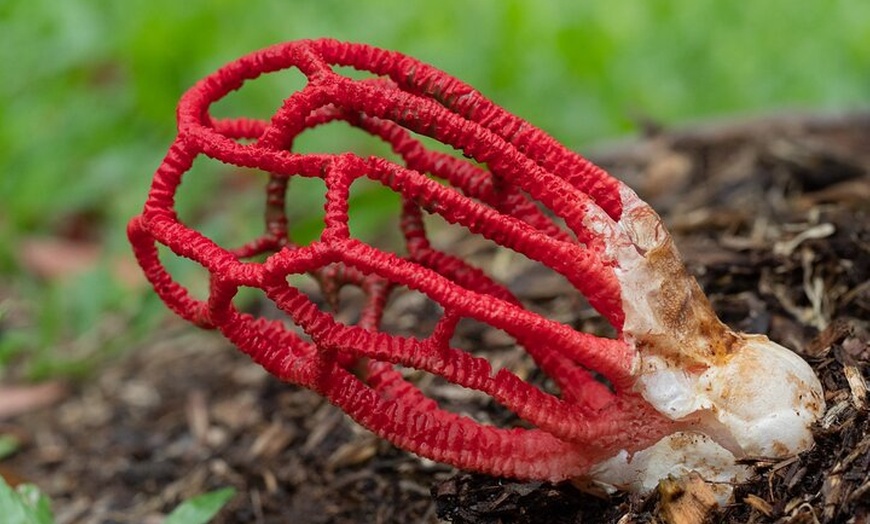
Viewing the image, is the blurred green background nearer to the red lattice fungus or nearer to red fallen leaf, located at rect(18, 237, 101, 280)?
red fallen leaf, located at rect(18, 237, 101, 280)

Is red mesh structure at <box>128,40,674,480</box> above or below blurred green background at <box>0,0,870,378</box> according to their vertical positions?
above

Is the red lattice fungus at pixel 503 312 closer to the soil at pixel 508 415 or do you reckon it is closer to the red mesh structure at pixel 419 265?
the red mesh structure at pixel 419 265

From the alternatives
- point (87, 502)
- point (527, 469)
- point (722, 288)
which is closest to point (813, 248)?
point (722, 288)

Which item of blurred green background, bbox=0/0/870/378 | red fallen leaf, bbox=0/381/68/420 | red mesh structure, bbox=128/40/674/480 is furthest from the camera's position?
blurred green background, bbox=0/0/870/378

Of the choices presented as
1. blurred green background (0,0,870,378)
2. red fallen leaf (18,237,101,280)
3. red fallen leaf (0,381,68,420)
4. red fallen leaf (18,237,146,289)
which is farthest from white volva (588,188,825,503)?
red fallen leaf (18,237,101,280)

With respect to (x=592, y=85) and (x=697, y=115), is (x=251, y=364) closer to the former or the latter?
(x=592, y=85)
